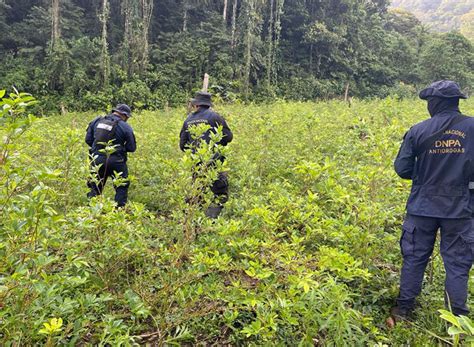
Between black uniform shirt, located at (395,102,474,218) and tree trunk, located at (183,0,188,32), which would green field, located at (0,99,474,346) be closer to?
black uniform shirt, located at (395,102,474,218)

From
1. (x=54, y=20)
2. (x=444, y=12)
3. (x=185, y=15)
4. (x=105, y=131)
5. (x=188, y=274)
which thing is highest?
(x=444, y=12)

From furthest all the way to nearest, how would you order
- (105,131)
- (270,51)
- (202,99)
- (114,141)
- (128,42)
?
1. (270,51)
2. (128,42)
3. (114,141)
4. (105,131)
5. (202,99)

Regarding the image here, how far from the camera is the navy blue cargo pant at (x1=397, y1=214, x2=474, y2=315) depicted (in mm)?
2531

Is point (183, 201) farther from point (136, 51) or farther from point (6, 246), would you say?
point (136, 51)

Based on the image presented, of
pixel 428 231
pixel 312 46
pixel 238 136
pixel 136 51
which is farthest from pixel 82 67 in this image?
pixel 428 231

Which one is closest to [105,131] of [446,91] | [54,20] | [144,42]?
[446,91]

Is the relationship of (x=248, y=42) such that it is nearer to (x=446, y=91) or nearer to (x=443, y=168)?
(x=446, y=91)

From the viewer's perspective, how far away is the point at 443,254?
2633 millimetres

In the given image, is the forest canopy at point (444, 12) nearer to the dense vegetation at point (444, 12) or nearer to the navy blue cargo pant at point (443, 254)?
the dense vegetation at point (444, 12)

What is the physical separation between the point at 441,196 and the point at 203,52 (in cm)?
2193

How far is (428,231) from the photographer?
2.68m

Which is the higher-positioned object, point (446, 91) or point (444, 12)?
point (444, 12)

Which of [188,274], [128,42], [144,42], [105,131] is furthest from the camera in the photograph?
[144,42]

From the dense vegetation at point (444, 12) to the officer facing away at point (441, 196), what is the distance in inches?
2944
